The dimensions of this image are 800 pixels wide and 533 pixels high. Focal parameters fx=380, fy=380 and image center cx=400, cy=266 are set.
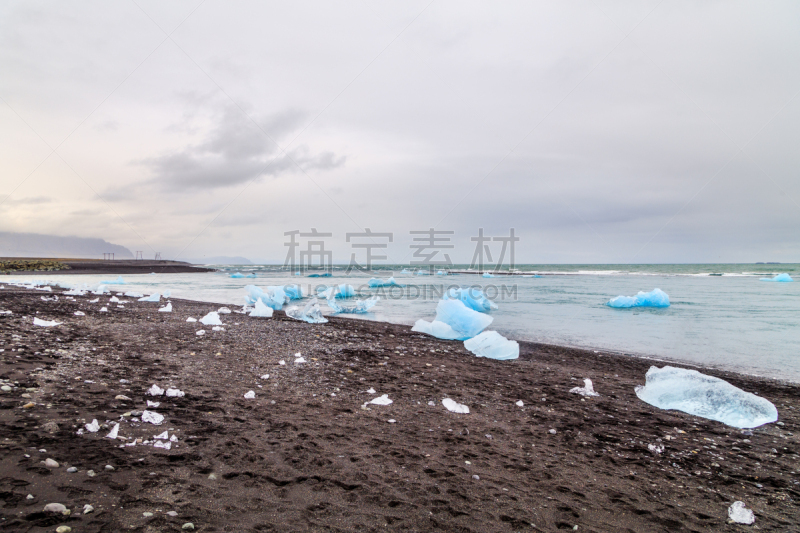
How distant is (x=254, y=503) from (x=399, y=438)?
3.80 ft

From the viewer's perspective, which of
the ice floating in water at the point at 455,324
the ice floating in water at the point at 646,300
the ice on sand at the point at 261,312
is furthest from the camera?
the ice floating in water at the point at 646,300

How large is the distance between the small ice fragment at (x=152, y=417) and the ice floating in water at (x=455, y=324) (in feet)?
17.3

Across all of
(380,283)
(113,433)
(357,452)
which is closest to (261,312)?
(113,433)

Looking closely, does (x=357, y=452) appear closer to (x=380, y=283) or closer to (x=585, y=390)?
(x=585, y=390)

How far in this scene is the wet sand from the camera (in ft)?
5.92

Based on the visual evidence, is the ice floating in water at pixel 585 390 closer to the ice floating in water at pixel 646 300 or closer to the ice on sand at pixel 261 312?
the ice on sand at pixel 261 312

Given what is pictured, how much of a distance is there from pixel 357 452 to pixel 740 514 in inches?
84.9

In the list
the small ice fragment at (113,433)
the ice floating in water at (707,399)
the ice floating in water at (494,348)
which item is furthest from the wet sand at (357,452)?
the ice floating in water at (494,348)

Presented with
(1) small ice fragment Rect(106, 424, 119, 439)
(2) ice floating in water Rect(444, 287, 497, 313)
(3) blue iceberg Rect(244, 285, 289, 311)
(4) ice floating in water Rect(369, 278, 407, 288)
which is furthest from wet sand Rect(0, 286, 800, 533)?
(4) ice floating in water Rect(369, 278, 407, 288)

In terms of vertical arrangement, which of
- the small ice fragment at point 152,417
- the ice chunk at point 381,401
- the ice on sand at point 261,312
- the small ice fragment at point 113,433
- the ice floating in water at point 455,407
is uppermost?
the small ice fragment at point 113,433

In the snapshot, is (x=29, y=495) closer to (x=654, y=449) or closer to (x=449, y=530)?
(x=449, y=530)

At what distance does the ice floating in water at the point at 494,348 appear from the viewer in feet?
18.8

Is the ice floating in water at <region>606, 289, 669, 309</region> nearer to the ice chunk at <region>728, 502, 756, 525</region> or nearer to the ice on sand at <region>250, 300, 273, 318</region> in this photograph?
the ice on sand at <region>250, 300, 273, 318</region>

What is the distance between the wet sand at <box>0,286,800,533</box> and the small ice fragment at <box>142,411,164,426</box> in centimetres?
7
